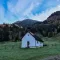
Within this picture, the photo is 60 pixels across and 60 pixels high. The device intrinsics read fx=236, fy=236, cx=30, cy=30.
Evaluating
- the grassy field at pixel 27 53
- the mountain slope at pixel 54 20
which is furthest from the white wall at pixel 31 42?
the mountain slope at pixel 54 20

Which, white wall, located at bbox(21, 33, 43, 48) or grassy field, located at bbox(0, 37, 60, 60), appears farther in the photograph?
white wall, located at bbox(21, 33, 43, 48)

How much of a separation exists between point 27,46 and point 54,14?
324 ft

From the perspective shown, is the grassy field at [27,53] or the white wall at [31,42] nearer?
the grassy field at [27,53]

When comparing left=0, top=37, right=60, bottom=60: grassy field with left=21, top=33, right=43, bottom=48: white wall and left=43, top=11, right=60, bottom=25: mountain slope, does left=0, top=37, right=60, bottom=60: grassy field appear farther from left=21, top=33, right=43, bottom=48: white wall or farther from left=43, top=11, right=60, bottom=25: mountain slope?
left=43, top=11, right=60, bottom=25: mountain slope

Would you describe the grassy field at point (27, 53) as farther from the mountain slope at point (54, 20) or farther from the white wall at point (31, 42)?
the mountain slope at point (54, 20)

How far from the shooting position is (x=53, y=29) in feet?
383

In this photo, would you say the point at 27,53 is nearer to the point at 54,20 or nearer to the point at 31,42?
the point at 31,42

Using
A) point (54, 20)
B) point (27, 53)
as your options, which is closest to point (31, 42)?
point (27, 53)

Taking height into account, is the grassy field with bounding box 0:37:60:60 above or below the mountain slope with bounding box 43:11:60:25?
below

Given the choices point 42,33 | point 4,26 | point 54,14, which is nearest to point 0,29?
point 4,26

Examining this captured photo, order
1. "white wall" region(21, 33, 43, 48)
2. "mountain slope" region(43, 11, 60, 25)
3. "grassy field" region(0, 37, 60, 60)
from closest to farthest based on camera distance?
"grassy field" region(0, 37, 60, 60), "white wall" region(21, 33, 43, 48), "mountain slope" region(43, 11, 60, 25)

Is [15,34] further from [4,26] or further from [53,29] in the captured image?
[53,29]

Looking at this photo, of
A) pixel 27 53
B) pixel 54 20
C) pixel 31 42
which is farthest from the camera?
pixel 54 20

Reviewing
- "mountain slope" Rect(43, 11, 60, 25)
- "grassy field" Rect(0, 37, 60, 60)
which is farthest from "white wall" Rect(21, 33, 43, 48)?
"mountain slope" Rect(43, 11, 60, 25)
